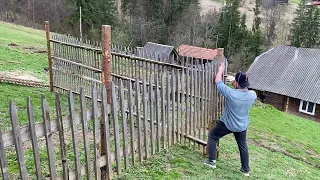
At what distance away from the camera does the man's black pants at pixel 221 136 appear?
17.9ft

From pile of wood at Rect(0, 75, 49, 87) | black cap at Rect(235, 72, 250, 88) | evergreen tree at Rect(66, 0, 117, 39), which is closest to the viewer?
black cap at Rect(235, 72, 250, 88)

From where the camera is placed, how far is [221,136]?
5621 mm

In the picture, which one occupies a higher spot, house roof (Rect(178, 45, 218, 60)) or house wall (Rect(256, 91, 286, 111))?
house roof (Rect(178, 45, 218, 60))

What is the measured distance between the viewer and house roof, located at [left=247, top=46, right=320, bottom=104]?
1114 inches

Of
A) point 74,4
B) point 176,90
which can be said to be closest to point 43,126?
point 176,90

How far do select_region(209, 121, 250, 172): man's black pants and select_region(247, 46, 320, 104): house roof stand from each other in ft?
78.7

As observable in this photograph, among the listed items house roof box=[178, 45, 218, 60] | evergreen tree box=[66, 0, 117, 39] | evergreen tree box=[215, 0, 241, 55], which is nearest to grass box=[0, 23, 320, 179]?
house roof box=[178, 45, 218, 60]

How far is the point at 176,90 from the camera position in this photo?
228 inches

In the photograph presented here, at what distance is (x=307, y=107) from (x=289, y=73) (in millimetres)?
3937

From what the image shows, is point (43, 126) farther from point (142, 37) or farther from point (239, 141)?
point (142, 37)

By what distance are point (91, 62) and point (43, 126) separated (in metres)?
5.62

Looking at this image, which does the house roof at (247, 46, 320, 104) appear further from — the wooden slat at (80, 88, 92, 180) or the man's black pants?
the wooden slat at (80, 88, 92, 180)

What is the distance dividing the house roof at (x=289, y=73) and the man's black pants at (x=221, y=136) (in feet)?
78.7

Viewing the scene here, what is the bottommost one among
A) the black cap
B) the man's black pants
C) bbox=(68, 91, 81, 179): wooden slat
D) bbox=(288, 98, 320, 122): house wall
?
bbox=(288, 98, 320, 122): house wall
